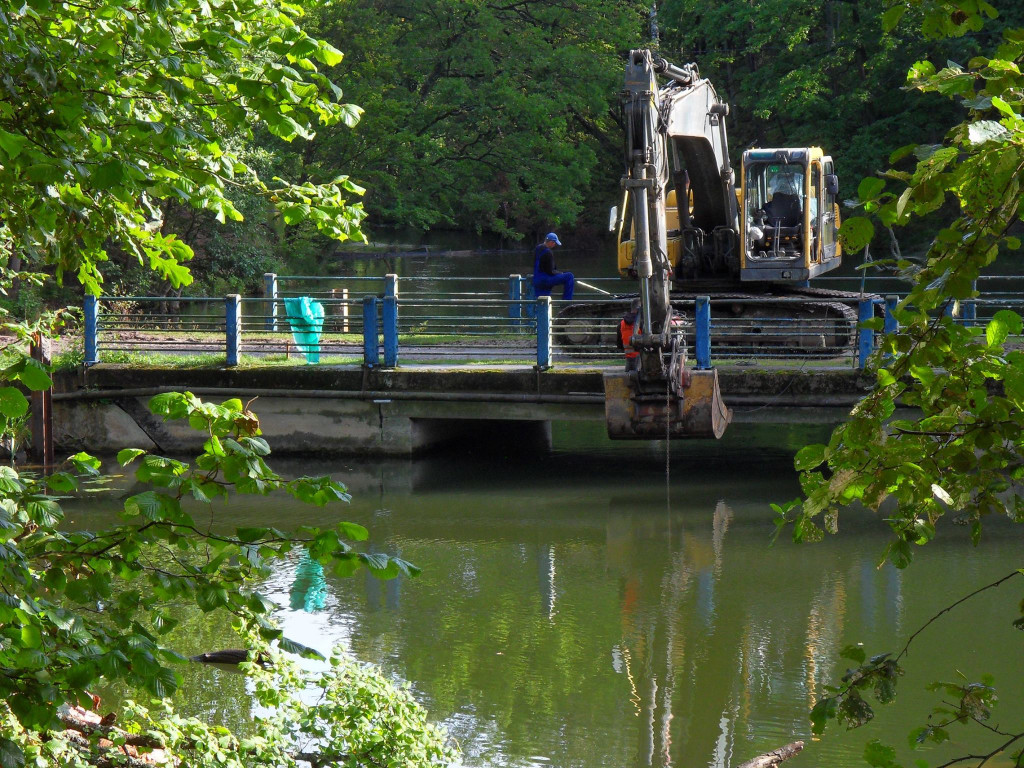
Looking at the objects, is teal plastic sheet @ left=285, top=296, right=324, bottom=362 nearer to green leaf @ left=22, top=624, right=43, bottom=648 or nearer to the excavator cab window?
the excavator cab window

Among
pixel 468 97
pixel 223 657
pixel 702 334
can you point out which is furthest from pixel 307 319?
pixel 468 97

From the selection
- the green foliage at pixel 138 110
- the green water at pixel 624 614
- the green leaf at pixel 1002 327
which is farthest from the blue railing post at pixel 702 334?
the green leaf at pixel 1002 327

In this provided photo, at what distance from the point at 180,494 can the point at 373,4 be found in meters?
30.1

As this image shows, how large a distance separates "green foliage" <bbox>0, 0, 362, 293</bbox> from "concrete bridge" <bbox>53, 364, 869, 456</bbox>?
33.2 feet

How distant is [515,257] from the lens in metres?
53.1

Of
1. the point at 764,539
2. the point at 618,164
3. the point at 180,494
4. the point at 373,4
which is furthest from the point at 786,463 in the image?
the point at 618,164

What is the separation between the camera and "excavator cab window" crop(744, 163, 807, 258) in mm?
16656

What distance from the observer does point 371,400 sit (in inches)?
610

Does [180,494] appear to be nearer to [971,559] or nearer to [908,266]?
[908,266]

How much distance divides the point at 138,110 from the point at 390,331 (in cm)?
1091

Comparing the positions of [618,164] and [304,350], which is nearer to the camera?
[304,350]

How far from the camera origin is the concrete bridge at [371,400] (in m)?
14.3

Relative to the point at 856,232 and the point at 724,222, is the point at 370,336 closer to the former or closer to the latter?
the point at 724,222

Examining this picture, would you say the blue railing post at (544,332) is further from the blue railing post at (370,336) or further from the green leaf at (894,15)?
the green leaf at (894,15)
